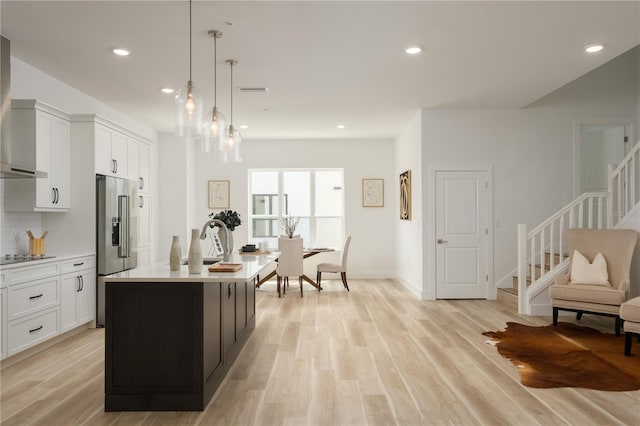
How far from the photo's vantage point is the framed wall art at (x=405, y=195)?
7.61 meters

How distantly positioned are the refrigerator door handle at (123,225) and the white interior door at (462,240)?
13.8 feet

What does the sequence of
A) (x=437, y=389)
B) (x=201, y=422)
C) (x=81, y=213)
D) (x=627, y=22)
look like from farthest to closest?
(x=81, y=213)
(x=627, y=22)
(x=437, y=389)
(x=201, y=422)

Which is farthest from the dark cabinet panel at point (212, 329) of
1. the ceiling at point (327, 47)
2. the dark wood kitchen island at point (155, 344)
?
the ceiling at point (327, 47)

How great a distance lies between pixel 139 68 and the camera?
480 centimetres

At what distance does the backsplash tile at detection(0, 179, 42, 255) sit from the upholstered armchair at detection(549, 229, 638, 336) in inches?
221

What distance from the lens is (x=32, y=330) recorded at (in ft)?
13.3

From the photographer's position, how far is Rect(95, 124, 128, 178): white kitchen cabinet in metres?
5.27

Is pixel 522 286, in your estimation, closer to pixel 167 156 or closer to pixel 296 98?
pixel 296 98

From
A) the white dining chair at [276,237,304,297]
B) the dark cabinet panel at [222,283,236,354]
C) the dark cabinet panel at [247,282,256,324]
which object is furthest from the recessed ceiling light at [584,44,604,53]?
the white dining chair at [276,237,304,297]

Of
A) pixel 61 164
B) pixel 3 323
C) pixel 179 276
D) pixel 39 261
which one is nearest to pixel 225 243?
pixel 179 276

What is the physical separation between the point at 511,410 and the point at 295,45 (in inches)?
132

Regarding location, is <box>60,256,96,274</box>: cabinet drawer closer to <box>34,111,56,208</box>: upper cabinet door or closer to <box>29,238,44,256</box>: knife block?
<box>29,238,44,256</box>: knife block

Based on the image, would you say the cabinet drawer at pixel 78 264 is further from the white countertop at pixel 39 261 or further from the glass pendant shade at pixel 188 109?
the glass pendant shade at pixel 188 109

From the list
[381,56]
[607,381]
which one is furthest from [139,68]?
[607,381]
